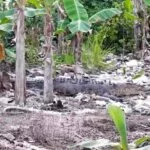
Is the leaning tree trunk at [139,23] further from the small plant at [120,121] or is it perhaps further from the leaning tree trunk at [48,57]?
the small plant at [120,121]

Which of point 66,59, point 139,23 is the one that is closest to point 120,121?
point 66,59

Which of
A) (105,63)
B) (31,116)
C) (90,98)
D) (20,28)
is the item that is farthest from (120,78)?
(31,116)

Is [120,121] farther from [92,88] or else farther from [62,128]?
[92,88]

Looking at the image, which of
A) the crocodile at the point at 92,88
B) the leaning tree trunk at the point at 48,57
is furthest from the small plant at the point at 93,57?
the leaning tree trunk at the point at 48,57

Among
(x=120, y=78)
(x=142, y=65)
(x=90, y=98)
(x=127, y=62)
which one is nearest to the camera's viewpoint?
(x=90, y=98)

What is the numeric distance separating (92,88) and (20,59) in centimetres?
191

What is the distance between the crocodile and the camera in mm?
7426

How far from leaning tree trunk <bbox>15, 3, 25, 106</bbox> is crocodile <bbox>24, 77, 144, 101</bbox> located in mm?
1372

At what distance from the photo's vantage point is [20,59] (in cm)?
612

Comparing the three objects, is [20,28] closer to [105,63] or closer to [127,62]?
[105,63]

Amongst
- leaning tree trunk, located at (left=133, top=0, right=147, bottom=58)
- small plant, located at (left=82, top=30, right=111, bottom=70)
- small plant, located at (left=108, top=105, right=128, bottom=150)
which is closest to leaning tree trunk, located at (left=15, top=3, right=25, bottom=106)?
small plant, located at (left=108, top=105, right=128, bottom=150)

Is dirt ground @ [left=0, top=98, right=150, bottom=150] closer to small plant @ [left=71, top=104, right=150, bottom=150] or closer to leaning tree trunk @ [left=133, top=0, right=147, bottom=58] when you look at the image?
small plant @ [left=71, top=104, right=150, bottom=150]

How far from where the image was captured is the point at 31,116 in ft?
16.9

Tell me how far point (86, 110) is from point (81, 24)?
1249 mm
